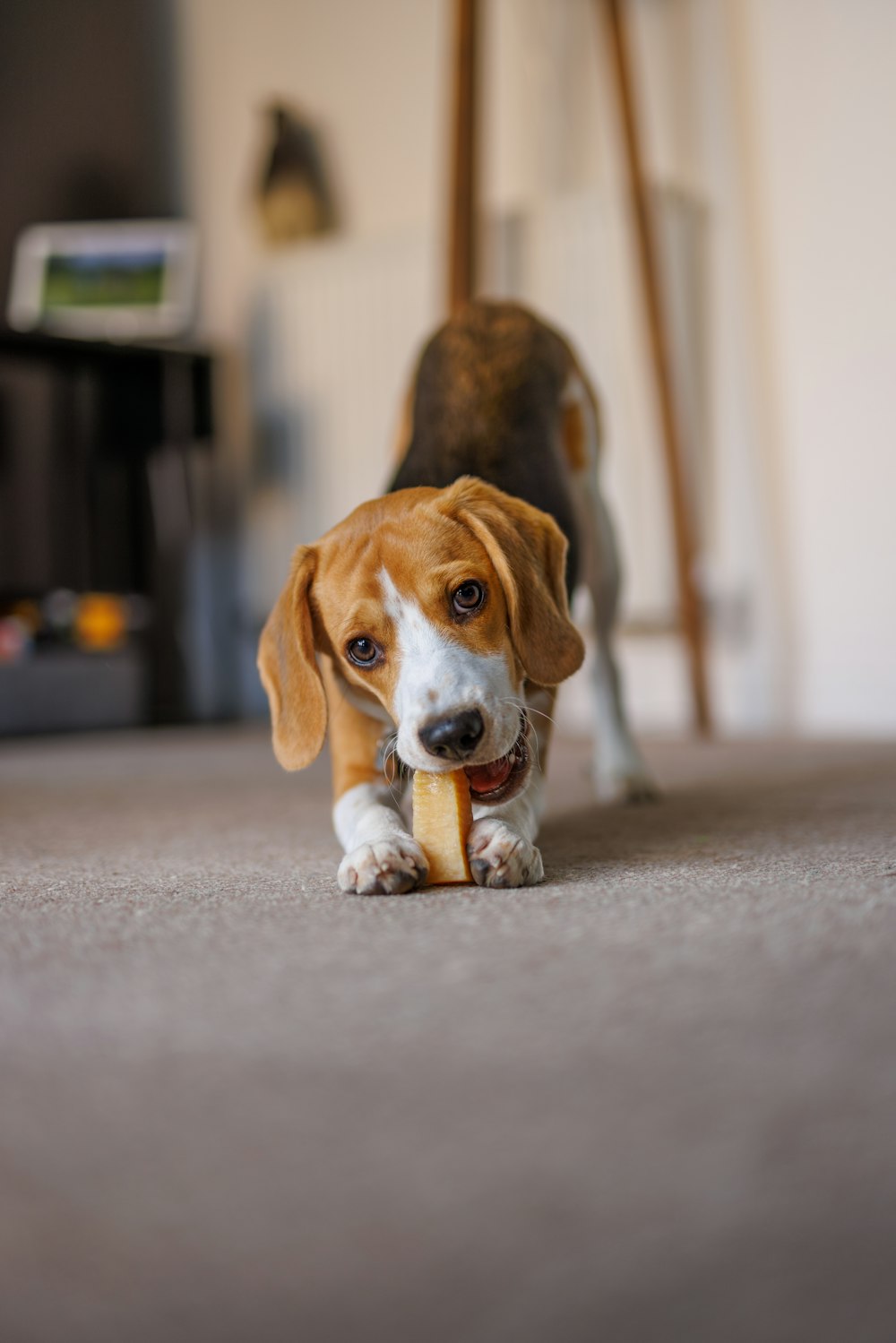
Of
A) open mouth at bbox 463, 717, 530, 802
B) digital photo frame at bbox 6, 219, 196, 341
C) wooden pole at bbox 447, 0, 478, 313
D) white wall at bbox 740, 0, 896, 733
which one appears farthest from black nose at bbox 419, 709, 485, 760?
digital photo frame at bbox 6, 219, 196, 341

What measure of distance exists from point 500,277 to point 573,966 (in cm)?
387

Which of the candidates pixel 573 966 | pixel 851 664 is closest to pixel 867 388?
pixel 851 664

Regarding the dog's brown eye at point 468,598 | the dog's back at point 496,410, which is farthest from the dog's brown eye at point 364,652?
the dog's back at point 496,410

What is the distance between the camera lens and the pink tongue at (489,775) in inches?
63.9

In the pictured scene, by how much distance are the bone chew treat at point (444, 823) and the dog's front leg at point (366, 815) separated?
0.02m

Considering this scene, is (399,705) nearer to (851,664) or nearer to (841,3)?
(851,664)

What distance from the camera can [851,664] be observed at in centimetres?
412

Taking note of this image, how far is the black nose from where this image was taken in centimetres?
150

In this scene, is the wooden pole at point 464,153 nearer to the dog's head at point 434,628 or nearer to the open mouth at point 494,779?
the dog's head at point 434,628

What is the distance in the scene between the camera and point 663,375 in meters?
3.96

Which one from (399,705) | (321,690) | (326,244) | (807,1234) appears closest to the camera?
(807,1234)

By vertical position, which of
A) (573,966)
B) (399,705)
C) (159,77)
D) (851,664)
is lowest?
(851,664)

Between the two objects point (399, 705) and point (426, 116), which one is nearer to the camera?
point (399, 705)

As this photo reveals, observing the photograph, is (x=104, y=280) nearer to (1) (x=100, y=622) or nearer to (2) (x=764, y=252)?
(1) (x=100, y=622)
